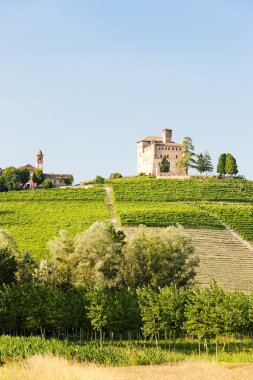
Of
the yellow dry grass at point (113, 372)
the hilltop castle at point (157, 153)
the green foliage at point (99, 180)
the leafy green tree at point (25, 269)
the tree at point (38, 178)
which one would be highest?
the hilltop castle at point (157, 153)

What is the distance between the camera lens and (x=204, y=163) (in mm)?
154125

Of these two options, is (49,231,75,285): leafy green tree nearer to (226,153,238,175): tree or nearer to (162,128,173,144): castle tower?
(226,153,238,175): tree

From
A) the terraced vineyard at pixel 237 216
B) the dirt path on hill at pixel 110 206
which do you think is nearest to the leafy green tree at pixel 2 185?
the dirt path on hill at pixel 110 206

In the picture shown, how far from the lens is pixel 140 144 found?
182m

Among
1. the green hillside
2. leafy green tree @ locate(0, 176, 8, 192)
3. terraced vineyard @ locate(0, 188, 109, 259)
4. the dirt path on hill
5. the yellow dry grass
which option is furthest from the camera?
leafy green tree @ locate(0, 176, 8, 192)

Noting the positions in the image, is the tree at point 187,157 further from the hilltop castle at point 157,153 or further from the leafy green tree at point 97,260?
the leafy green tree at point 97,260

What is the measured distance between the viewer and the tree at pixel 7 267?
54.7 m

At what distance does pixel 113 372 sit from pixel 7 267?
→ 27525 mm

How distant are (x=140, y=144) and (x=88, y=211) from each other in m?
83.9

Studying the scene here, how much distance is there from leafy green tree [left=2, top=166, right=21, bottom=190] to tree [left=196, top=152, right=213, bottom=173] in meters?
46.1

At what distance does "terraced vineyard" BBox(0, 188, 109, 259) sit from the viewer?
273 feet

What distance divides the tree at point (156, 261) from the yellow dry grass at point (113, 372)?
25.7m

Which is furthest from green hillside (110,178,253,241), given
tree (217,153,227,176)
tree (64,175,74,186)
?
tree (64,175,74,186)

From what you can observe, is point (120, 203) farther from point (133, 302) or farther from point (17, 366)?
point (17, 366)
